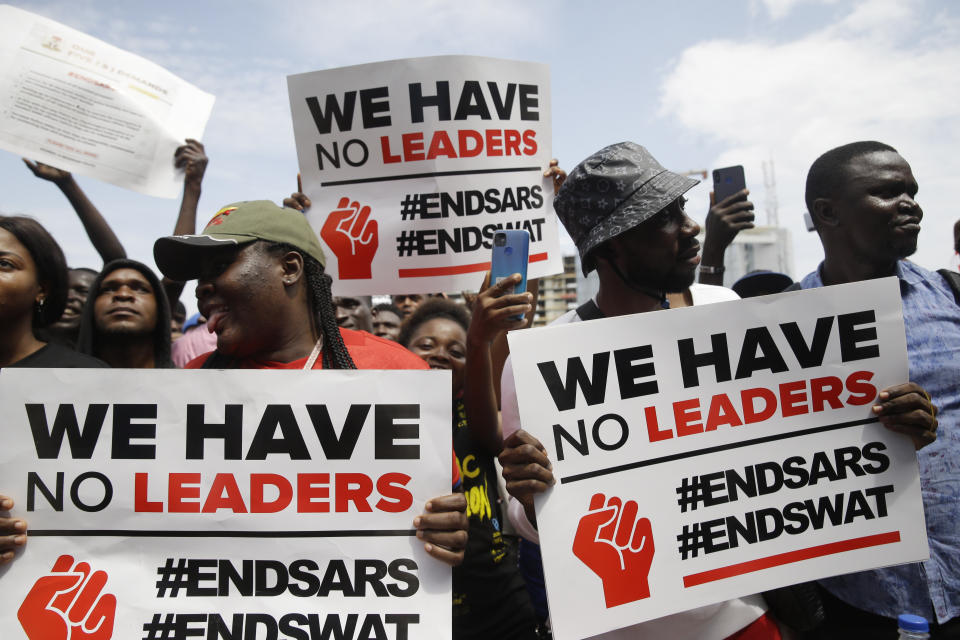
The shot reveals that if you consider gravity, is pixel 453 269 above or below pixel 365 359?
above

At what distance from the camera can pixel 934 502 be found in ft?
7.90

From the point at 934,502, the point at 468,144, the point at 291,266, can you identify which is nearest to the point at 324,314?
the point at 291,266

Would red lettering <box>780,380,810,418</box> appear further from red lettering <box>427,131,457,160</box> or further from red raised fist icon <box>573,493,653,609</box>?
red lettering <box>427,131,457,160</box>

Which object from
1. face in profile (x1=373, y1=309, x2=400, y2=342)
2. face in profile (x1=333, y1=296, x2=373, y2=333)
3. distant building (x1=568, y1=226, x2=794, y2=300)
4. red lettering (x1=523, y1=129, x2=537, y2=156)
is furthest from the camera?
distant building (x1=568, y1=226, x2=794, y2=300)

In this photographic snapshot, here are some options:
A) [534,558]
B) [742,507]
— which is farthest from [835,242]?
[534,558]

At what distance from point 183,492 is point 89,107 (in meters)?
2.69

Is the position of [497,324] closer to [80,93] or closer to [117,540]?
[117,540]

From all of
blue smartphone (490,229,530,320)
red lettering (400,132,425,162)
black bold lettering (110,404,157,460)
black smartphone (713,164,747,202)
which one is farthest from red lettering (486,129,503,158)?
black bold lettering (110,404,157,460)

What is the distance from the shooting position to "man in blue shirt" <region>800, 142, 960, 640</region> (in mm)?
2326

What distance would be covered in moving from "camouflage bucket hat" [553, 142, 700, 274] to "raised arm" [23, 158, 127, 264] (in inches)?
111

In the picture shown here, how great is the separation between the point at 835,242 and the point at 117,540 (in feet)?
8.86

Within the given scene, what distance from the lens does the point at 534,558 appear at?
3191 millimetres

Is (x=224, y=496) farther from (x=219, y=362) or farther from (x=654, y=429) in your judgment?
(x=654, y=429)

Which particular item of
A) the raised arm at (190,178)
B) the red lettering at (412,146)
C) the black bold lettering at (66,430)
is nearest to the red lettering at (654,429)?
the black bold lettering at (66,430)
